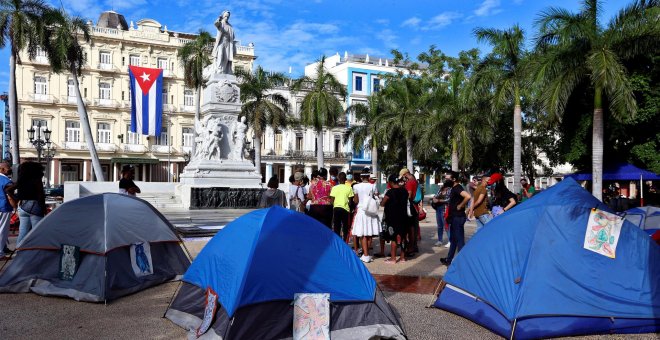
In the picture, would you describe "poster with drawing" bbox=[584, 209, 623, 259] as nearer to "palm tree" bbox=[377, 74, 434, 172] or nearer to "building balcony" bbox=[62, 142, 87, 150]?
"palm tree" bbox=[377, 74, 434, 172]

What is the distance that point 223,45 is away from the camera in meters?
20.1

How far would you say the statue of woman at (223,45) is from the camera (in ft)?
65.9

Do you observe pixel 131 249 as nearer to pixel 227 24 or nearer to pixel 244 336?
pixel 244 336

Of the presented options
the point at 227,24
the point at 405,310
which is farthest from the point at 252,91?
the point at 405,310

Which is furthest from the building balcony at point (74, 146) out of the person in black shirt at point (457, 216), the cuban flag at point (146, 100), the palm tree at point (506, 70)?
the person in black shirt at point (457, 216)

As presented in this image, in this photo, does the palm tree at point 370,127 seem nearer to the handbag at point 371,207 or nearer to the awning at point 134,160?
the awning at point 134,160

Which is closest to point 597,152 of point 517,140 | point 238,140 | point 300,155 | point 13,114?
point 517,140

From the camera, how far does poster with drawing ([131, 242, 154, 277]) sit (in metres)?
7.26

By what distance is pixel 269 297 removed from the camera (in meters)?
5.00

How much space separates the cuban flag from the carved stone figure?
61.7 ft

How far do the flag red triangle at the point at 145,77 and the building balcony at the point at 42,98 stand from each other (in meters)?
15.3

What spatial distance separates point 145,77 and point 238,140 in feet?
63.8

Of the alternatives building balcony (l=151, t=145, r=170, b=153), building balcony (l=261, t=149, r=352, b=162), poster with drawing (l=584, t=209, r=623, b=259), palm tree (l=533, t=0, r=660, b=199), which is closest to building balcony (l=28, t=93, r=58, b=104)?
building balcony (l=151, t=145, r=170, b=153)

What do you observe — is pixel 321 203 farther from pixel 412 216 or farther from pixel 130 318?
pixel 130 318
